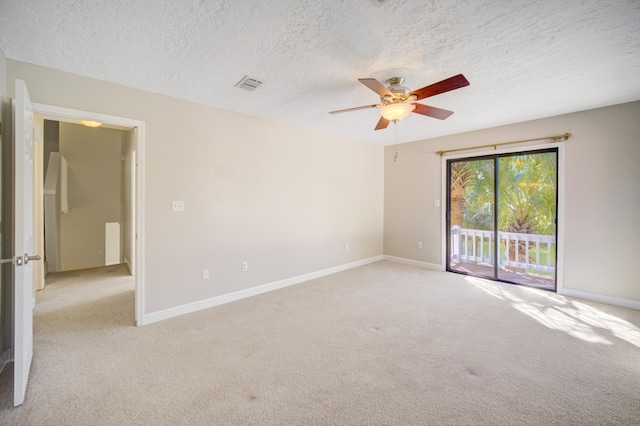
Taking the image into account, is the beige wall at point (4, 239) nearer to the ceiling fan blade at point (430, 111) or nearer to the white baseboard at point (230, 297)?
the white baseboard at point (230, 297)

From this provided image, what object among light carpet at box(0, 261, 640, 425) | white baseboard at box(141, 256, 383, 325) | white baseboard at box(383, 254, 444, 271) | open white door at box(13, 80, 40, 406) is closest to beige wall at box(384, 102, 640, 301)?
light carpet at box(0, 261, 640, 425)

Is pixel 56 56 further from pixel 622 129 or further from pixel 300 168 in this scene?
pixel 622 129

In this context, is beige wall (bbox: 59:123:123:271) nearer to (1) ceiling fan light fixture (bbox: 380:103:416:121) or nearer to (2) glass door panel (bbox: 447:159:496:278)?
(1) ceiling fan light fixture (bbox: 380:103:416:121)

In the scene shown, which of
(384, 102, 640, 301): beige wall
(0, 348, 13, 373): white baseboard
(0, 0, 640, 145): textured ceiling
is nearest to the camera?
(0, 0, 640, 145): textured ceiling

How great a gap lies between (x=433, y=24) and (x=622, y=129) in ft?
10.7

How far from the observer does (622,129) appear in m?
3.25

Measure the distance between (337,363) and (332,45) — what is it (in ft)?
8.03

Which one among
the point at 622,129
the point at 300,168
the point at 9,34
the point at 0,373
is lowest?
the point at 0,373

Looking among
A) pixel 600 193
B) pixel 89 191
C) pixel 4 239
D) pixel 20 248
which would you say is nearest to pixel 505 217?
pixel 600 193

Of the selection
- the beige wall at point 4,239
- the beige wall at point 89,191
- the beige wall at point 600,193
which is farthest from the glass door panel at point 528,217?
the beige wall at point 89,191

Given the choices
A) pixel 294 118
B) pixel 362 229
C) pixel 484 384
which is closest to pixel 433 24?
pixel 294 118

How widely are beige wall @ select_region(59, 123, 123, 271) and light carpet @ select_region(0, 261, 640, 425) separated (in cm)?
192

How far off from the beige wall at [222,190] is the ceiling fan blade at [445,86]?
2.22m

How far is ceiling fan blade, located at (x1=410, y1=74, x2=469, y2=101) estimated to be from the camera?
1.99 meters
